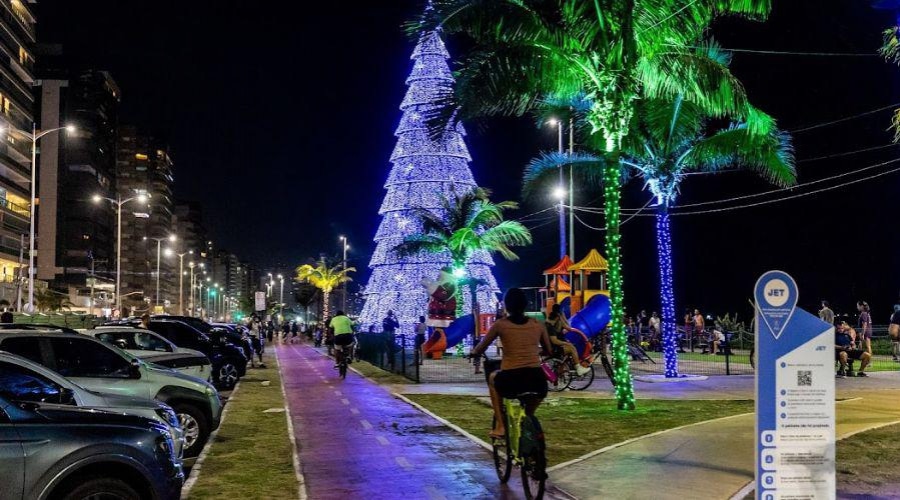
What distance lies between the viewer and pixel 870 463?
10484 mm

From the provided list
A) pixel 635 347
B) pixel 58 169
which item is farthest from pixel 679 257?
pixel 58 169

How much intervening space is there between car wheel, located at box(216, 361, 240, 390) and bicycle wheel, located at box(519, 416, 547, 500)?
604 inches

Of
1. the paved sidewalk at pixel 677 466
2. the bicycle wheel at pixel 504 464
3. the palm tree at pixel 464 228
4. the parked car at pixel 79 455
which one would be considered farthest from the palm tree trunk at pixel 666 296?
the parked car at pixel 79 455

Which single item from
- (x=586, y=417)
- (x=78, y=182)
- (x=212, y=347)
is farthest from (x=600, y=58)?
(x=78, y=182)

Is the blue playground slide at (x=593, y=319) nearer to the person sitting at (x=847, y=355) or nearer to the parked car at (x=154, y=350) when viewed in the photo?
the person sitting at (x=847, y=355)

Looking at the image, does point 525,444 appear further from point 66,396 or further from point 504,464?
point 66,396

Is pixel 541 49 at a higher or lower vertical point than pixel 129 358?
higher

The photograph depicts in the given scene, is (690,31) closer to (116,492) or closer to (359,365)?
(116,492)

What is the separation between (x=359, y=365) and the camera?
33.6 metres

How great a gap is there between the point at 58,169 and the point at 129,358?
95882 mm

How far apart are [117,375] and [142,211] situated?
136 meters

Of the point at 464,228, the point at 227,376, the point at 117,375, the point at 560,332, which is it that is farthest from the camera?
the point at 464,228

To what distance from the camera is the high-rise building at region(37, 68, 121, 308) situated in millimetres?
96500

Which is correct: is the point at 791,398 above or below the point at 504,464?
above
